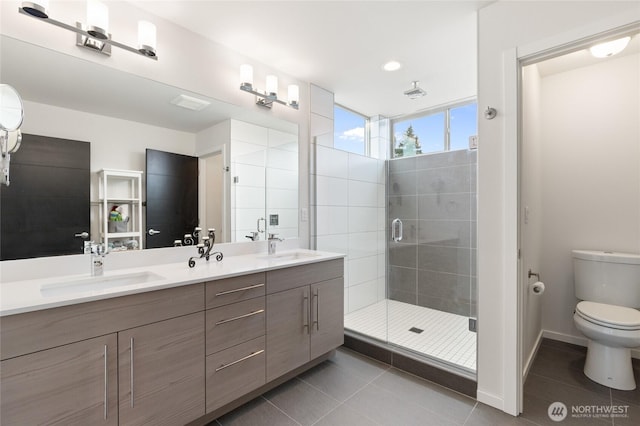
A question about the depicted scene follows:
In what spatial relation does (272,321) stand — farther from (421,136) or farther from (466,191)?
(421,136)

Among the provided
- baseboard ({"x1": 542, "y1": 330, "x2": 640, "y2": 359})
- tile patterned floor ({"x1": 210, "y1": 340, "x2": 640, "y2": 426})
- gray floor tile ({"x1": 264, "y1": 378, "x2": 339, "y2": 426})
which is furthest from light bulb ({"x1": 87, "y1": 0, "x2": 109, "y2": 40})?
baseboard ({"x1": 542, "y1": 330, "x2": 640, "y2": 359})

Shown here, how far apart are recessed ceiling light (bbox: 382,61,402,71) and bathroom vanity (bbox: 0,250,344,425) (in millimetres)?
1774

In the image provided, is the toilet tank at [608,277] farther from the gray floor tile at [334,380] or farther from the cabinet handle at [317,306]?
the cabinet handle at [317,306]

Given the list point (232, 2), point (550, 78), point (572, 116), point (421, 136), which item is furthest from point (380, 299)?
point (232, 2)

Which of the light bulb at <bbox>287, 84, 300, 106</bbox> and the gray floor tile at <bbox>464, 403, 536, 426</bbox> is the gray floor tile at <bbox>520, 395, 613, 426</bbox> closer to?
the gray floor tile at <bbox>464, 403, 536, 426</bbox>

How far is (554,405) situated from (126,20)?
3468 mm

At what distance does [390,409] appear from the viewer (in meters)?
1.76

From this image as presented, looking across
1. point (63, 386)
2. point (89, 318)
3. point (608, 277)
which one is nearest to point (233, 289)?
point (89, 318)

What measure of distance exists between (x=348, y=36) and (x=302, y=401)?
2494mm

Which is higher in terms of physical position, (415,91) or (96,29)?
(415,91)

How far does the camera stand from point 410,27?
6.49 ft

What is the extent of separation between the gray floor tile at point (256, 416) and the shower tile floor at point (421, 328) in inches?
42.7

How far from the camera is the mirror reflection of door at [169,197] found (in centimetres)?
186

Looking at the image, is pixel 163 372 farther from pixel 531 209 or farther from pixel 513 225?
pixel 531 209
